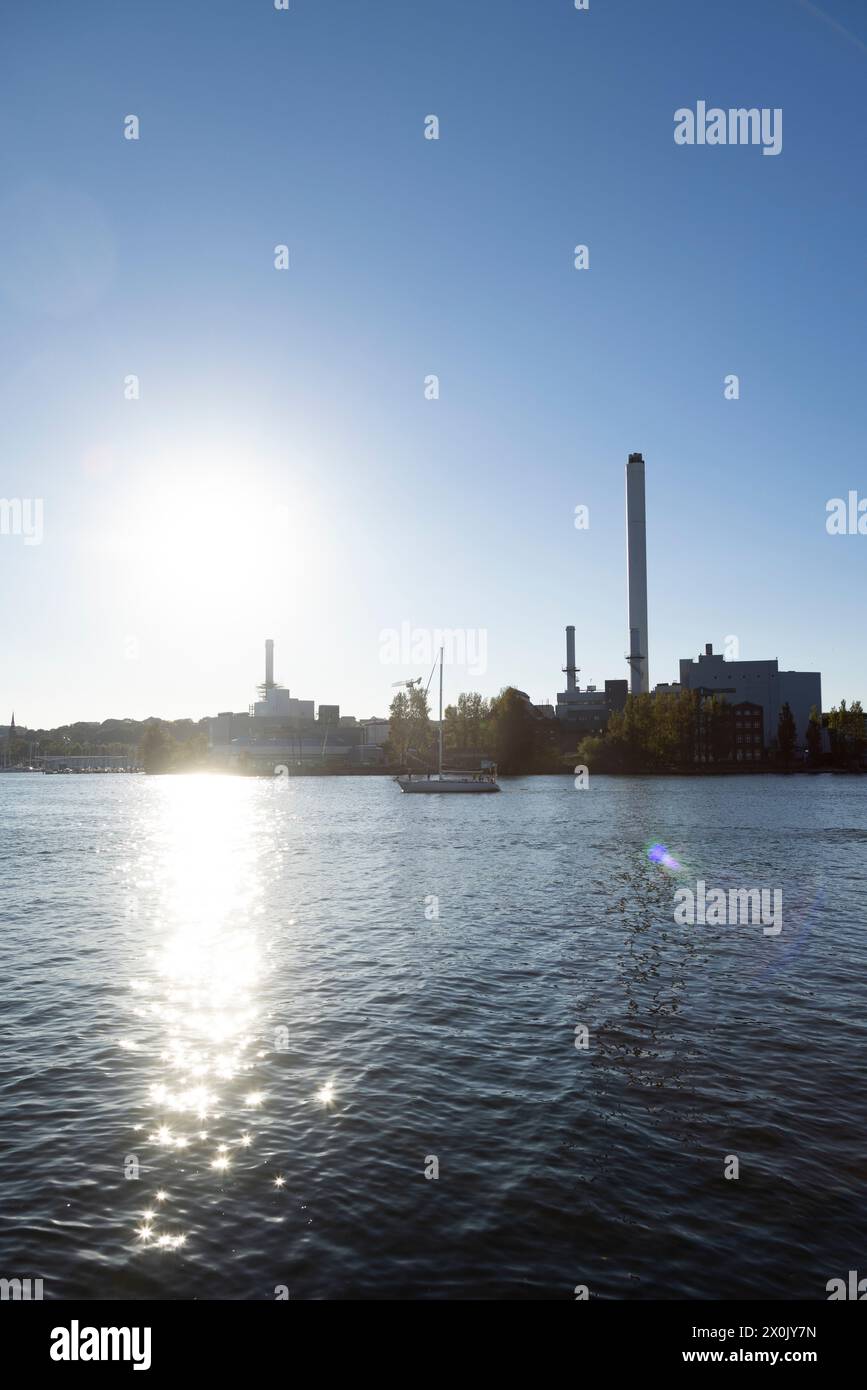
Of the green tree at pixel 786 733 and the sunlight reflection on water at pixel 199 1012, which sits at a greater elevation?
the green tree at pixel 786 733

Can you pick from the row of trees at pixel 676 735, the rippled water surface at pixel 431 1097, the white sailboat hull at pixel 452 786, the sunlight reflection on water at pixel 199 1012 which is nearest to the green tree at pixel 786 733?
the row of trees at pixel 676 735

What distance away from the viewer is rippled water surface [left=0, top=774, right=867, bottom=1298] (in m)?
11.8

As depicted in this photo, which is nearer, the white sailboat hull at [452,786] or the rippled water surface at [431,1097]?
the rippled water surface at [431,1097]

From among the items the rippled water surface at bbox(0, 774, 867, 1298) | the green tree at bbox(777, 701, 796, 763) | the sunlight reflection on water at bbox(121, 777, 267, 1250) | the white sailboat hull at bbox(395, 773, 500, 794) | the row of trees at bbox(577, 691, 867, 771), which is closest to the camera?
the rippled water surface at bbox(0, 774, 867, 1298)

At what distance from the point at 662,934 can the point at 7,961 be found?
22622 millimetres

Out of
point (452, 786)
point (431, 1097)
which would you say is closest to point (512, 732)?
point (452, 786)

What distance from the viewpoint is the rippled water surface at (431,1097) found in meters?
11.8

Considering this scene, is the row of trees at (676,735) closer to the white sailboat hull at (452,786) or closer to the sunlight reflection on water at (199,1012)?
the white sailboat hull at (452,786)

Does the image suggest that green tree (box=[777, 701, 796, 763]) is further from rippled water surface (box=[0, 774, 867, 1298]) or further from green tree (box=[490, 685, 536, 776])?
rippled water surface (box=[0, 774, 867, 1298])

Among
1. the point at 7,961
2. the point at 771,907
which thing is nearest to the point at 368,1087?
the point at 7,961

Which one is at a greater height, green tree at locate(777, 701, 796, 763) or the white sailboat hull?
green tree at locate(777, 701, 796, 763)

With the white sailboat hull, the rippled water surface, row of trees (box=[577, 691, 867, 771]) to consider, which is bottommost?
the white sailboat hull

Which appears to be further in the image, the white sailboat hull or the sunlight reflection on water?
the white sailboat hull

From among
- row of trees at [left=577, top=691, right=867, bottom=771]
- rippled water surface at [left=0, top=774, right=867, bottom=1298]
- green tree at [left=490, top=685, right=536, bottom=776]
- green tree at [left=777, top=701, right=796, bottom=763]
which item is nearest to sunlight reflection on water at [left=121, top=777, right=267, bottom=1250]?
rippled water surface at [left=0, top=774, right=867, bottom=1298]
